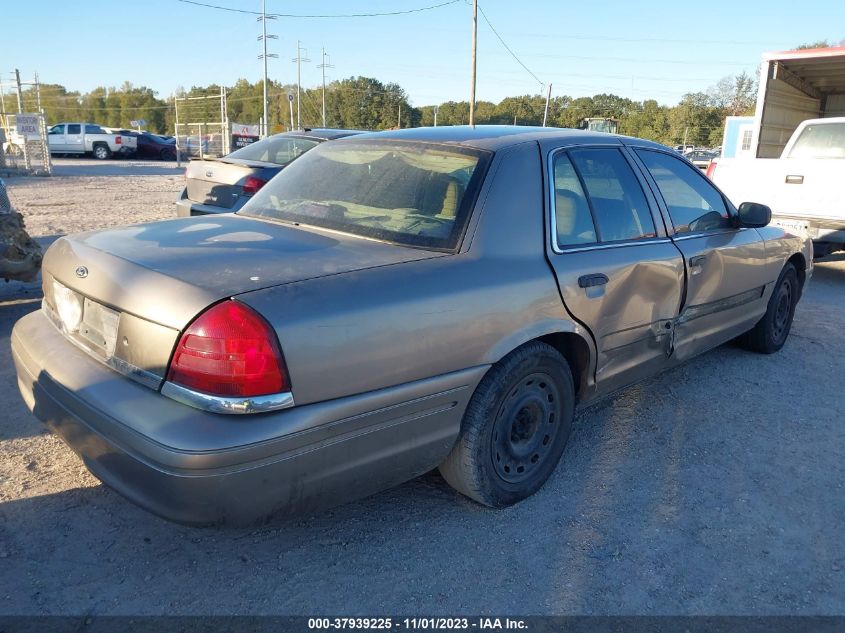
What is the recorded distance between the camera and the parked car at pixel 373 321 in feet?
6.77

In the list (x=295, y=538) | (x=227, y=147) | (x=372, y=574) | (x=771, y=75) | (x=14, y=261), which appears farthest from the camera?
(x=227, y=147)

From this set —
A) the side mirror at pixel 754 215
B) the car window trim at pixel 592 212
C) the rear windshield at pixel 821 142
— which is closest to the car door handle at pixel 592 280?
the car window trim at pixel 592 212

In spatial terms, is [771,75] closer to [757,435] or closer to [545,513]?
[757,435]

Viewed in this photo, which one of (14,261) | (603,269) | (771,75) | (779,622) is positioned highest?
(771,75)

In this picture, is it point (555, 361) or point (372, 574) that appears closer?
point (372, 574)

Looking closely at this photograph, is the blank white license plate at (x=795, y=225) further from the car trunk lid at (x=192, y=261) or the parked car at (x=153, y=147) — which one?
the parked car at (x=153, y=147)

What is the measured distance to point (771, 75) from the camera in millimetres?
10766

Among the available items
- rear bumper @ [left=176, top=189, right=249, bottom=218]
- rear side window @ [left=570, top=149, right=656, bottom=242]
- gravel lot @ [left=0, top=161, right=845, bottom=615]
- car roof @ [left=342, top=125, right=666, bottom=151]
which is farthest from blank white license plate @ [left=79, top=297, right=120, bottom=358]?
rear bumper @ [left=176, top=189, right=249, bottom=218]

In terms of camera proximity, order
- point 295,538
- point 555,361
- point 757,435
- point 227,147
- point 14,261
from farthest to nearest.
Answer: point 227,147, point 14,261, point 757,435, point 555,361, point 295,538

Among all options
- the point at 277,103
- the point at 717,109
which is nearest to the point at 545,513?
the point at 717,109

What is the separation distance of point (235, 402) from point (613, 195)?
7.43ft

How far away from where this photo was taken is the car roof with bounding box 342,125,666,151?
3.10 metres

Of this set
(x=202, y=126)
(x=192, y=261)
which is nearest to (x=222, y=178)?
(x=192, y=261)

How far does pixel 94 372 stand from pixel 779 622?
8.47ft
